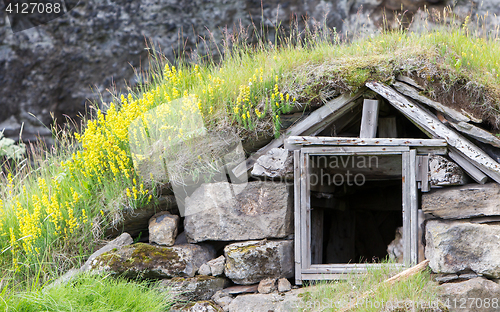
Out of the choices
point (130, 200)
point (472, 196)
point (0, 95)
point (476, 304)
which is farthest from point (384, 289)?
point (0, 95)

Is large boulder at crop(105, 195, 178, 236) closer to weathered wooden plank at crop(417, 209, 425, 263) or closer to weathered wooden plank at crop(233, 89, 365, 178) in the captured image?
weathered wooden plank at crop(233, 89, 365, 178)

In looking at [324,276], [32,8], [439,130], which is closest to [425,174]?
[439,130]

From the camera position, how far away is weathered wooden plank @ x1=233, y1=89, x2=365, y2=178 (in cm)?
505

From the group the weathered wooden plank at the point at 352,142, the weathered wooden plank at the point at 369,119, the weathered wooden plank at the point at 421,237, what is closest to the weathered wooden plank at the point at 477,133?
the weathered wooden plank at the point at 352,142

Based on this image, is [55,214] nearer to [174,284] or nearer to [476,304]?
[174,284]

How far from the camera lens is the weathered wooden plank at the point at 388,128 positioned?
548cm

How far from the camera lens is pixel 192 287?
4750 mm

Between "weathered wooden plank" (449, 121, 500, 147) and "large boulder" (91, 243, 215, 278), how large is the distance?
3.26 m

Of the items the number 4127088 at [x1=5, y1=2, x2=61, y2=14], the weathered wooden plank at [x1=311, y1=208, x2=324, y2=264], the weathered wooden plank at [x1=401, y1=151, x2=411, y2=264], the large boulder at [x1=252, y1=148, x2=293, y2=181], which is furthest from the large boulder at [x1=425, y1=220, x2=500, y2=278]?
the number 4127088 at [x1=5, y1=2, x2=61, y2=14]

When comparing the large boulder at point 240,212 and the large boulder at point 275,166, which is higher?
the large boulder at point 275,166

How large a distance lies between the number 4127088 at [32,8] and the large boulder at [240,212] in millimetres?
6769

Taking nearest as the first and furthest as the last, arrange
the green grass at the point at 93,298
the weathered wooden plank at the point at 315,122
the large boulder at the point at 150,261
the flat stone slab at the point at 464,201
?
1. the green grass at the point at 93,298
2. the flat stone slab at the point at 464,201
3. the large boulder at the point at 150,261
4. the weathered wooden plank at the point at 315,122

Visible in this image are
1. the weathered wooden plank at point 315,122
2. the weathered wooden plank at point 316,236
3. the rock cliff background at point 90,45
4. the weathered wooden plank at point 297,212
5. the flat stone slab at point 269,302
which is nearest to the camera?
the flat stone slab at point 269,302

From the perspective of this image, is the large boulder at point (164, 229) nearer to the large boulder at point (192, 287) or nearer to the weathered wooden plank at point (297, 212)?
the large boulder at point (192, 287)
